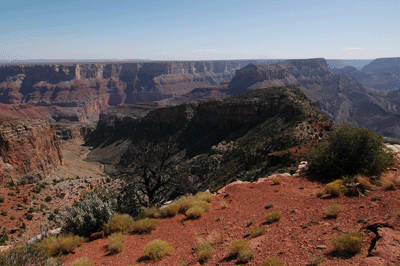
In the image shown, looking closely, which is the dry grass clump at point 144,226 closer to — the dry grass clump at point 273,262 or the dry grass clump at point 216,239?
the dry grass clump at point 216,239

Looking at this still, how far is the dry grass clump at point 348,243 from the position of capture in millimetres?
5746

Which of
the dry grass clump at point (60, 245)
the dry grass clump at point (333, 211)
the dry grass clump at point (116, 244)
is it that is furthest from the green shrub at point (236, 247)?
the dry grass clump at point (60, 245)

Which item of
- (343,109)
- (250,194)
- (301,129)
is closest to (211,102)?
(301,129)

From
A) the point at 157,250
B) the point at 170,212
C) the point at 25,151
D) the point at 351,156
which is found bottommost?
the point at 25,151

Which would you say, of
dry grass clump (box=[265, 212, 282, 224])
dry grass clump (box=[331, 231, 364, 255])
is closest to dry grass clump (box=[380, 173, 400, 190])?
dry grass clump (box=[265, 212, 282, 224])

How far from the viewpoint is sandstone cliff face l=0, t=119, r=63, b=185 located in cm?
3984

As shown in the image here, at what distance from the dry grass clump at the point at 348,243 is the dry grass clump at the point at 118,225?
800 cm

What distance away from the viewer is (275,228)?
8477mm

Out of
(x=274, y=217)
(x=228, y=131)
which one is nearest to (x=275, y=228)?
(x=274, y=217)

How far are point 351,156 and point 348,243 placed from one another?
8.95 meters

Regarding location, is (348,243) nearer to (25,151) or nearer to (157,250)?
(157,250)

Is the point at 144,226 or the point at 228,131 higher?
the point at 144,226

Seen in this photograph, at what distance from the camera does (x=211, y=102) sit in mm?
68000

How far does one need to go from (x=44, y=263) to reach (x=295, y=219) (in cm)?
828
